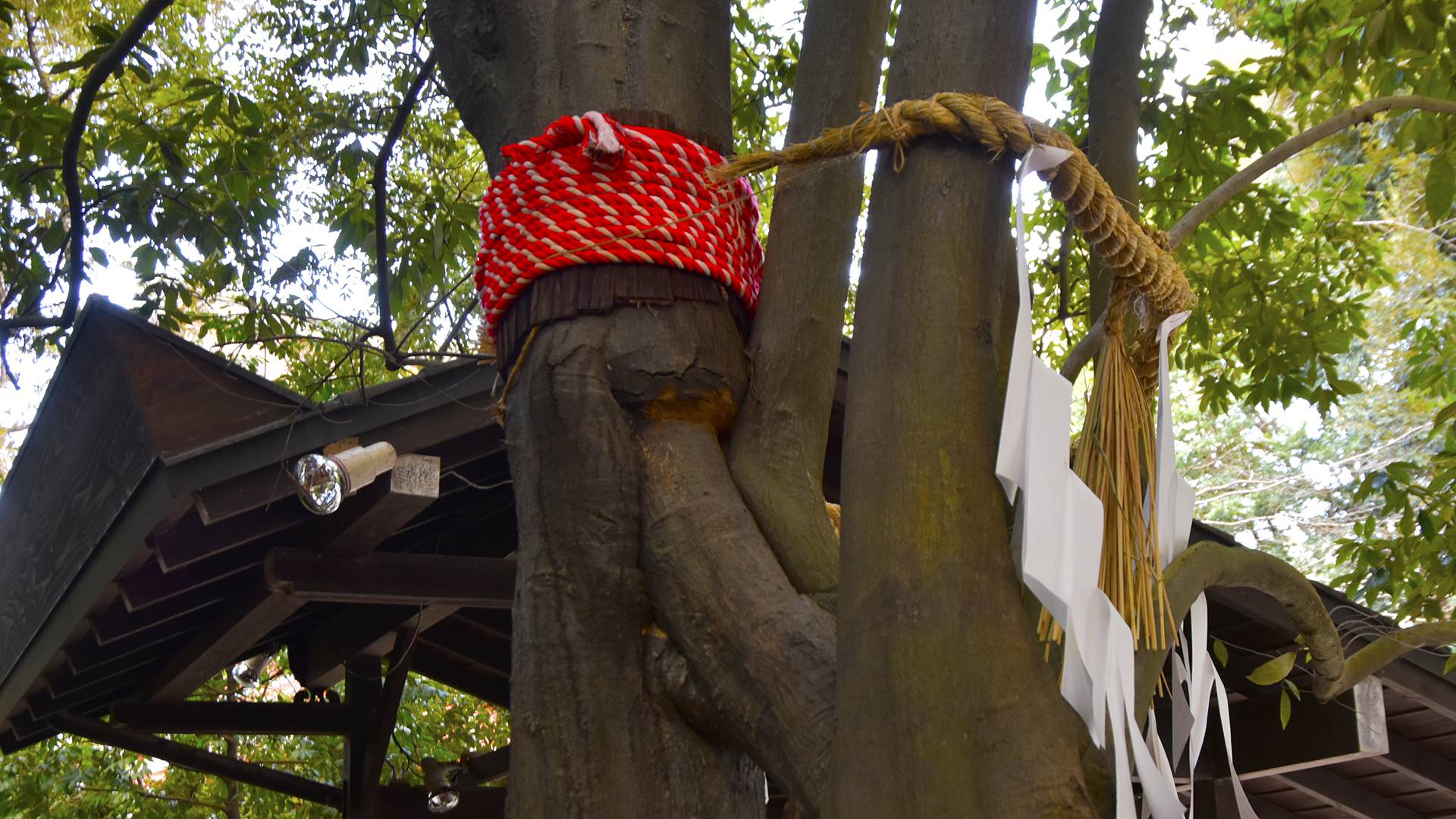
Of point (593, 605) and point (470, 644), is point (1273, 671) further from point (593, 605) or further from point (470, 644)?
point (470, 644)

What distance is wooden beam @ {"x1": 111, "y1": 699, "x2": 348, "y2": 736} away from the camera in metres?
4.58

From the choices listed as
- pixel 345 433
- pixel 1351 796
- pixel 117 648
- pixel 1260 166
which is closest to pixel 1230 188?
pixel 1260 166

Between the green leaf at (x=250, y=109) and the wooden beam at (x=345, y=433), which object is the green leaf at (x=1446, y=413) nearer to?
the wooden beam at (x=345, y=433)

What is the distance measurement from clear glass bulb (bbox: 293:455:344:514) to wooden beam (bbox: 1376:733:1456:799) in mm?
3356

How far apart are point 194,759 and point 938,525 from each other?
4.80 meters

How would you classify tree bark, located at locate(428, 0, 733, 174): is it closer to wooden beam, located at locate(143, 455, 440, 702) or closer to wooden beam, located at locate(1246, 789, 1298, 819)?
wooden beam, located at locate(143, 455, 440, 702)

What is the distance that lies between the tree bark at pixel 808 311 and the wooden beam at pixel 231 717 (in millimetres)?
4097

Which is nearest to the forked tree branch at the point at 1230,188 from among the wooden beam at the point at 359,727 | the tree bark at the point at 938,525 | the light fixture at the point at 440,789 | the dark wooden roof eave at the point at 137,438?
the tree bark at the point at 938,525

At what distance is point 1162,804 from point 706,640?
0.51 metres

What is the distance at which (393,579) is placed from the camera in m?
3.45

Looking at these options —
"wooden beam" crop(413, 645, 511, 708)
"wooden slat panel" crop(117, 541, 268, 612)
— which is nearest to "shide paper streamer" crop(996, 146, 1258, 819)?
"wooden slat panel" crop(117, 541, 268, 612)

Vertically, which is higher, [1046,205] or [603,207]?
[1046,205]

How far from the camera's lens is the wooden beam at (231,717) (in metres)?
4.58

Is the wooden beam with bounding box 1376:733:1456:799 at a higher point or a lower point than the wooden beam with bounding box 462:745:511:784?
lower
